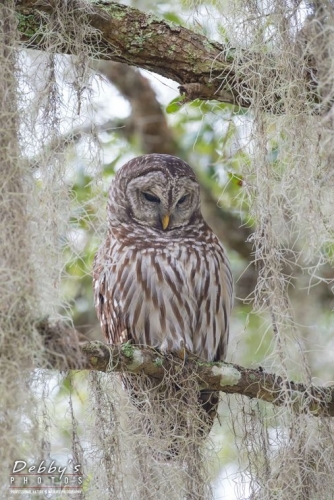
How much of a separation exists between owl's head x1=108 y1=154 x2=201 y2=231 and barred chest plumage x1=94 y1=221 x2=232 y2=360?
0.06 meters

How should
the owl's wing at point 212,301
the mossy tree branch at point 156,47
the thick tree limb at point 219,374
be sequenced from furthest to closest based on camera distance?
1. the owl's wing at point 212,301
2. the mossy tree branch at point 156,47
3. the thick tree limb at point 219,374

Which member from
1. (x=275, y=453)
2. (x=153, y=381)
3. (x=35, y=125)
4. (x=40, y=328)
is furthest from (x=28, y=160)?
(x=275, y=453)

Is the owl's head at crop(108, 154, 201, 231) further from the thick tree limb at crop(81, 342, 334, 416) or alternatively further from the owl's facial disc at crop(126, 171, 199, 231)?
the thick tree limb at crop(81, 342, 334, 416)

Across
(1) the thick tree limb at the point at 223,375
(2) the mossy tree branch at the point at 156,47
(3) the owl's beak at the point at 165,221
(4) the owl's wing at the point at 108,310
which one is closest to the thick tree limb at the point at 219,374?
(1) the thick tree limb at the point at 223,375

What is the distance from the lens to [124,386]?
3713mm

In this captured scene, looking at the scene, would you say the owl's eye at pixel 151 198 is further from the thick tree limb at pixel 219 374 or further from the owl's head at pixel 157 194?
the thick tree limb at pixel 219 374

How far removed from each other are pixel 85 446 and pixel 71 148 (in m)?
1.14

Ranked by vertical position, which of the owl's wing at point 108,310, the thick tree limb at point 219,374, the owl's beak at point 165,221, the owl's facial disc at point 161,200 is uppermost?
the owl's facial disc at point 161,200

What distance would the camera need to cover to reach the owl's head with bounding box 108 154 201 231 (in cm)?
467

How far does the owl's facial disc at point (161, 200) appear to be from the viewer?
4.66 m

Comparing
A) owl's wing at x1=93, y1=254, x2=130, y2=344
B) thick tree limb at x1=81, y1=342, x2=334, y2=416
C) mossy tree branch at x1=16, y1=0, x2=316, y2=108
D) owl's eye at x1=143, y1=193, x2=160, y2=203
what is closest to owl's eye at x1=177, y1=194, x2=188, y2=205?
owl's eye at x1=143, y1=193, x2=160, y2=203

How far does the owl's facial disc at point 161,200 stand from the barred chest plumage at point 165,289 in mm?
61

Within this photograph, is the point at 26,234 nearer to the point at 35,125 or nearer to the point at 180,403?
the point at 35,125

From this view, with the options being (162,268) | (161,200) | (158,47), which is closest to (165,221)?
(161,200)
